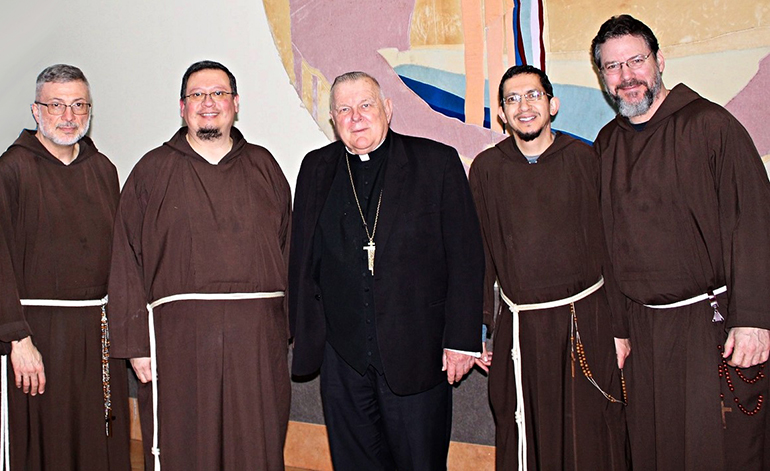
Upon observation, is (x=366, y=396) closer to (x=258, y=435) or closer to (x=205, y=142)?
(x=258, y=435)

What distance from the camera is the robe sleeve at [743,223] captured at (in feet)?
8.39

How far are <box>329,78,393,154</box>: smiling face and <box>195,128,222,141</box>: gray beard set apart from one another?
547 mm

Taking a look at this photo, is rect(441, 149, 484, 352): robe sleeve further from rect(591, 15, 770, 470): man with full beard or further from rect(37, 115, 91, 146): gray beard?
rect(37, 115, 91, 146): gray beard

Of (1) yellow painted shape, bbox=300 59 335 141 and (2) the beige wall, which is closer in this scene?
(1) yellow painted shape, bbox=300 59 335 141

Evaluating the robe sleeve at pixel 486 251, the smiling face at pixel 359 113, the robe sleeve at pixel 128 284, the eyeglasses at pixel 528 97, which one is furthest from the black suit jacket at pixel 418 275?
the robe sleeve at pixel 128 284

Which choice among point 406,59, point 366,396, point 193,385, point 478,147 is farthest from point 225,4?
point 366,396

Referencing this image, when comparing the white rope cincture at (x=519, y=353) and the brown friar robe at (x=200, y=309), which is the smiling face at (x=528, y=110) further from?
the brown friar robe at (x=200, y=309)

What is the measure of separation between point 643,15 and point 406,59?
112 centimetres

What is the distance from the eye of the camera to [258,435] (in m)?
3.07

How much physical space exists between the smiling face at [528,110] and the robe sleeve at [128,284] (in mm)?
1541

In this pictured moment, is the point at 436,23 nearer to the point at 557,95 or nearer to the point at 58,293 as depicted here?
the point at 557,95

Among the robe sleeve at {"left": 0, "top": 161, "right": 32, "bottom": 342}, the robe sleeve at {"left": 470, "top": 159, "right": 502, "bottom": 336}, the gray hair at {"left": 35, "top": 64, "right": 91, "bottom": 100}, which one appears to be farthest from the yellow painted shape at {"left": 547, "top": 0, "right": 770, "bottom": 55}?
the robe sleeve at {"left": 0, "top": 161, "right": 32, "bottom": 342}

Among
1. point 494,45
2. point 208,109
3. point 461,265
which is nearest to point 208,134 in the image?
point 208,109

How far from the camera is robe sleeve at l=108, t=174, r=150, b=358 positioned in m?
3.03
